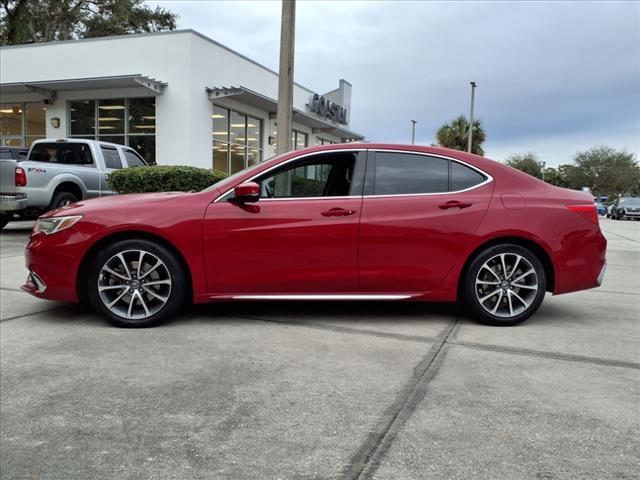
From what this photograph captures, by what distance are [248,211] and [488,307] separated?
85.7 inches

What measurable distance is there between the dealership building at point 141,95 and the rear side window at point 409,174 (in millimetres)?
12602

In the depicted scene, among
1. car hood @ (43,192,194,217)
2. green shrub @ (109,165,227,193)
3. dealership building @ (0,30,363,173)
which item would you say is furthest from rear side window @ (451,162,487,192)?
dealership building @ (0,30,363,173)

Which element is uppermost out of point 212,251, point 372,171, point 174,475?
point 372,171

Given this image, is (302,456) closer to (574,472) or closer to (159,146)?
(574,472)

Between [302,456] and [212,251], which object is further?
[212,251]

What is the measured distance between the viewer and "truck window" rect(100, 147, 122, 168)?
11558 mm

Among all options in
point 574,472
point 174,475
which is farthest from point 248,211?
point 574,472

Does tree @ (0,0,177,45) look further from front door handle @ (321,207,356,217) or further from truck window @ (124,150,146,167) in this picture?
front door handle @ (321,207,356,217)

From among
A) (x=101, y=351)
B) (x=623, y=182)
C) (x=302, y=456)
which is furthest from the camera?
(x=623, y=182)

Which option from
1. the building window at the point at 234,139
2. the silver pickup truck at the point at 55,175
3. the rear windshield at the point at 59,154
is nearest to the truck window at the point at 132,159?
the silver pickup truck at the point at 55,175

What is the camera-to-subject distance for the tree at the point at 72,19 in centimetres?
2778

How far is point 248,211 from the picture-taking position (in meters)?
4.34

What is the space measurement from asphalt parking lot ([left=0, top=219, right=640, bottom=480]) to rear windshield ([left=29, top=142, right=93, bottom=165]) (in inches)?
286

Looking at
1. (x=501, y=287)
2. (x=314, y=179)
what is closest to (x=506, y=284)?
(x=501, y=287)
